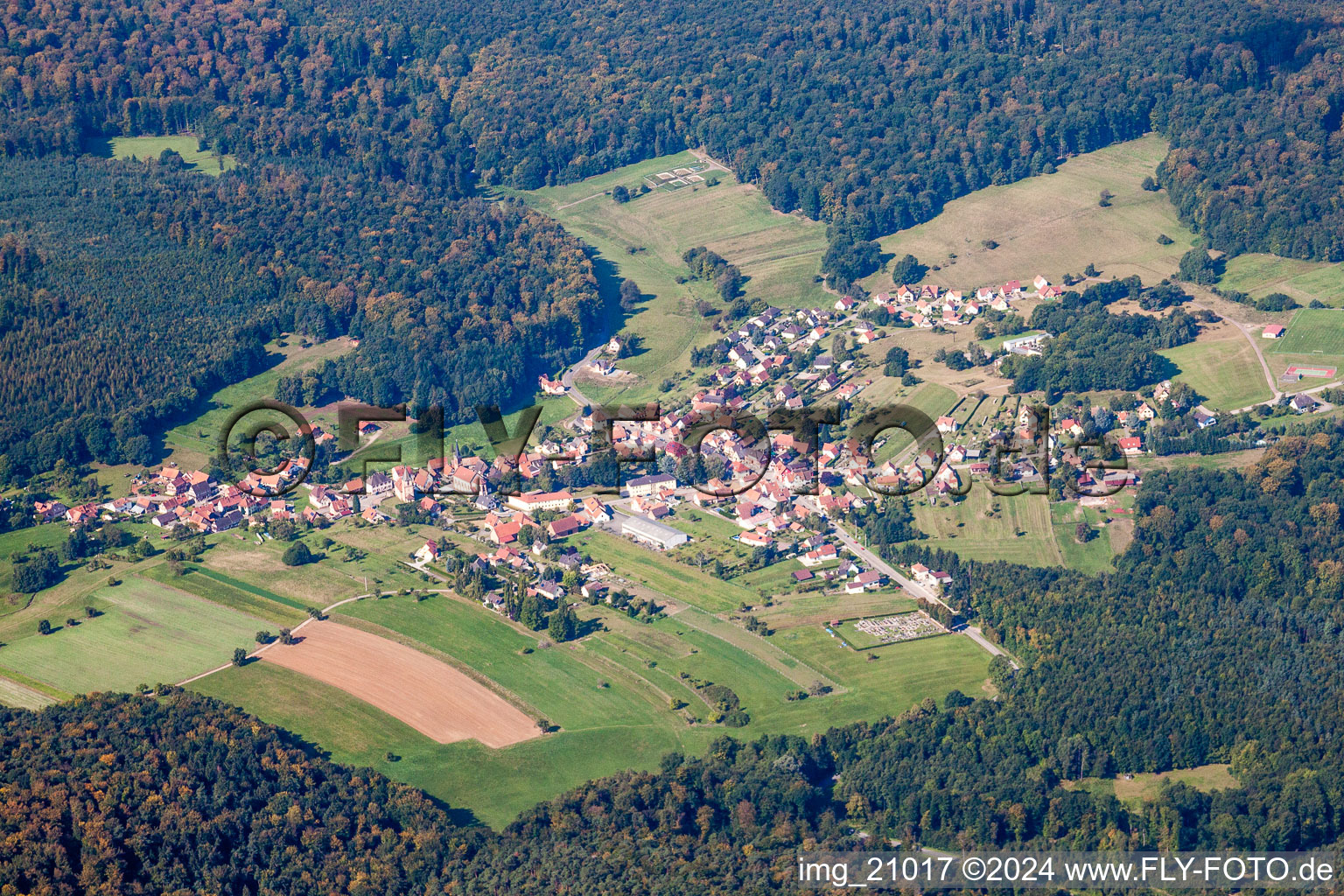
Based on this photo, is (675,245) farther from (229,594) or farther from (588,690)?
(588,690)

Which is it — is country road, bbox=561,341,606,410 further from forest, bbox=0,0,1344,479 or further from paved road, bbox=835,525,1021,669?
paved road, bbox=835,525,1021,669

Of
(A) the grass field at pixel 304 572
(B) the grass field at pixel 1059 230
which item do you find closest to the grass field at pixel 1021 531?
(A) the grass field at pixel 304 572

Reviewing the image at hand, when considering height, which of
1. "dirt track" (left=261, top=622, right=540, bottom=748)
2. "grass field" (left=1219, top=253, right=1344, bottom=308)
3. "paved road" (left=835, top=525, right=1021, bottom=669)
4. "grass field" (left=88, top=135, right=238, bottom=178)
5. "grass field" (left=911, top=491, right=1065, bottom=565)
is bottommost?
"dirt track" (left=261, top=622, right=540, bottom=748)

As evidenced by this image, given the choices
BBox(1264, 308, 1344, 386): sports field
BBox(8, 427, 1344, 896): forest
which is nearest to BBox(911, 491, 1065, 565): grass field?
BBox(8, 427, 1344, 896): forest

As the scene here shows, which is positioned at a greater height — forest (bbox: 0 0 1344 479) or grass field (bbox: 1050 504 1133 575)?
forest (bbox: 0 0 1344 479)

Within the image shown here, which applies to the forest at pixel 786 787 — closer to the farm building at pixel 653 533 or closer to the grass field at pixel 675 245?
the farm building at pixel 653 533

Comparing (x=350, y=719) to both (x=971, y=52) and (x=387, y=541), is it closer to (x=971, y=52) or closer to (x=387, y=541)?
(x=387, y=541)

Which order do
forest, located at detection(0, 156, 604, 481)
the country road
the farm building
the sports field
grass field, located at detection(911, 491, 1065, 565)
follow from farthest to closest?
the country road < the sports field < forest, located at detection(0, 156, 604, 481) < the farm building < grass field, located at detection(911, 491, 1065, 565)
